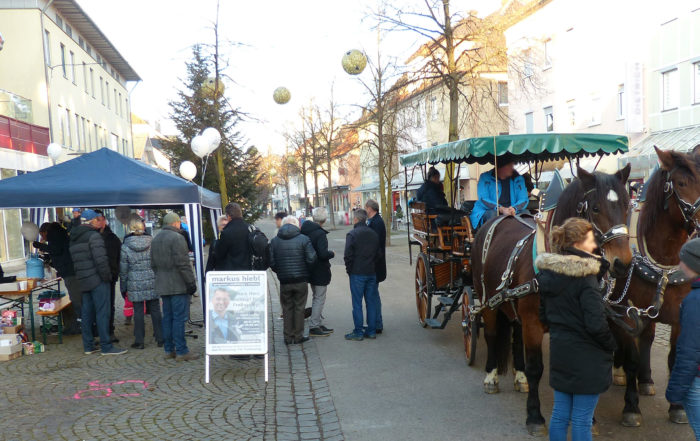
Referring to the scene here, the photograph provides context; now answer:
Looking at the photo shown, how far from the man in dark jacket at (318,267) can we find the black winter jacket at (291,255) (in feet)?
1.30

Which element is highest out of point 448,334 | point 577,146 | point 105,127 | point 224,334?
point 105,127

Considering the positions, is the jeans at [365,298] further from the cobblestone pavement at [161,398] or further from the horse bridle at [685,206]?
the horse bridle at [685,206]

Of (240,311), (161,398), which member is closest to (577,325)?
(240,311)

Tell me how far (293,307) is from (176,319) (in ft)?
5.41

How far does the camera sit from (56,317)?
9102mm

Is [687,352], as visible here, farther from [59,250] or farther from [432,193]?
[59,250]

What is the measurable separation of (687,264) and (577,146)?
3.00 metres

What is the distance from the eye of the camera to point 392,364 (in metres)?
6.91

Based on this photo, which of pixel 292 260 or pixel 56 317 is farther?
pixel 56 317

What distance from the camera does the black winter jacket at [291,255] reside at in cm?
782

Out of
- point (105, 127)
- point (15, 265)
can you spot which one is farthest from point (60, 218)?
point (105, 127)

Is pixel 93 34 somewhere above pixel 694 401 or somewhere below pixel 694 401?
above

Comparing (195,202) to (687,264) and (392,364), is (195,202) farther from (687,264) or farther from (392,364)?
(687,264)

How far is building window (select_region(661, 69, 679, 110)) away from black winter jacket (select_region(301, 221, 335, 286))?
1848 centimetres
